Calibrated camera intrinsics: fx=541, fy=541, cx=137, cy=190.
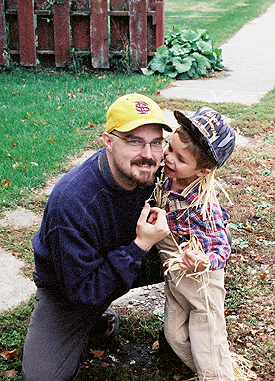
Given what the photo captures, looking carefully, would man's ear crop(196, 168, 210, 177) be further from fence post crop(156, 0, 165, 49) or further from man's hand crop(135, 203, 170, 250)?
fence post crop(156, 0, 165, 49)

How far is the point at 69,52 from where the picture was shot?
341 inches

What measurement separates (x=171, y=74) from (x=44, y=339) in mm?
6229

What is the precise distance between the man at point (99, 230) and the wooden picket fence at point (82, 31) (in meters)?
6.18

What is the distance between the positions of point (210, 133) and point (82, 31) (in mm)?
6513

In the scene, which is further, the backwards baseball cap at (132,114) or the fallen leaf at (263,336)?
the fallen leaf at (263,336)

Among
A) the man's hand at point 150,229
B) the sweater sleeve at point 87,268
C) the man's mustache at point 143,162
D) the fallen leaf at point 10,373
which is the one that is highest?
the man's mustache at point 143,162

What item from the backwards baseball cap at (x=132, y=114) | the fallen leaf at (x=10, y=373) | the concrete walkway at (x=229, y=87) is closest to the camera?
the backwards baseball cap at (x=132, y=114)

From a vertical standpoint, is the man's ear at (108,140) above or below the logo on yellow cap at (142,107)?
below

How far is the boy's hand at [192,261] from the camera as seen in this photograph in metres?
2.52

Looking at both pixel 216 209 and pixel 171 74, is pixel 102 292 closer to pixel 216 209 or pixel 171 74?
pixel 216 209

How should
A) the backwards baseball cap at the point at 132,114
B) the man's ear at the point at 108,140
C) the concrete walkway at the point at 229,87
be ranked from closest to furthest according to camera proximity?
the backwards baseball cap at the point at 132,114 < the man's ear at the point at 108,140 < the concrete walkway at the point at 229,87

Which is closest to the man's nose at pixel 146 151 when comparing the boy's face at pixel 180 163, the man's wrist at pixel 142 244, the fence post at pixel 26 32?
the boy's face at pixel 180 163

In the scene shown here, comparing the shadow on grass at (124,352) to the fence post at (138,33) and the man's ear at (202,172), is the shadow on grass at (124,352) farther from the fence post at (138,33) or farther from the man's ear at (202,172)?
the fence post at (138,33)

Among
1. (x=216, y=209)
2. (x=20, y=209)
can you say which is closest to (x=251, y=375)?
(x=216, y=209)
